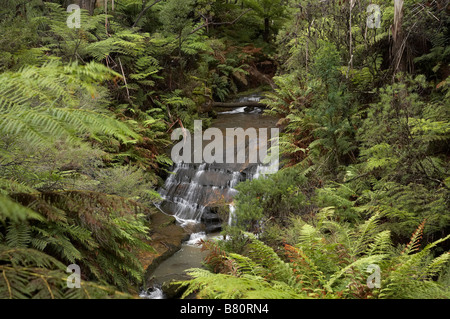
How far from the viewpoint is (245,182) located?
5.35m

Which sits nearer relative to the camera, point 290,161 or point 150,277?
point 150,277

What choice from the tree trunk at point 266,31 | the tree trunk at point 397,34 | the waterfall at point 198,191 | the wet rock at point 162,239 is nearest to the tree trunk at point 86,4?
the waterfall at point 198,191

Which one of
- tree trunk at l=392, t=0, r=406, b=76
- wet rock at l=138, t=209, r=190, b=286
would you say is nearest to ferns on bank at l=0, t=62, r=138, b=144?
wet rock at l=138, t=209, r=190, b=286

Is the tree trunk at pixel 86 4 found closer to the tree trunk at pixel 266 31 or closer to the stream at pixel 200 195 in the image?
the stream at pixel 200 195

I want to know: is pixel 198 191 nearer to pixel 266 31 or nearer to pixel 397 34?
pixel 397 34

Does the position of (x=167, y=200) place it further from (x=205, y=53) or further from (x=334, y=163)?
(x=205, y=53)

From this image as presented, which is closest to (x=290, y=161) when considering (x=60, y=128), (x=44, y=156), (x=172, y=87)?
(x=172, y=87)

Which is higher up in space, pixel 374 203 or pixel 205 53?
pixel 205 53

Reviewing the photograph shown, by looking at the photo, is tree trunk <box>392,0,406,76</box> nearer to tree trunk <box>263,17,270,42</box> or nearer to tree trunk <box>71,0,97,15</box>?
tree trunk <box>71,0,97,15</box>

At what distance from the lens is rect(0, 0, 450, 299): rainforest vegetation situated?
1.93m

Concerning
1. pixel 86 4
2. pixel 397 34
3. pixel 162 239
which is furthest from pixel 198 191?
pixel 86 4

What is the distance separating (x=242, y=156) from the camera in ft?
27.9
